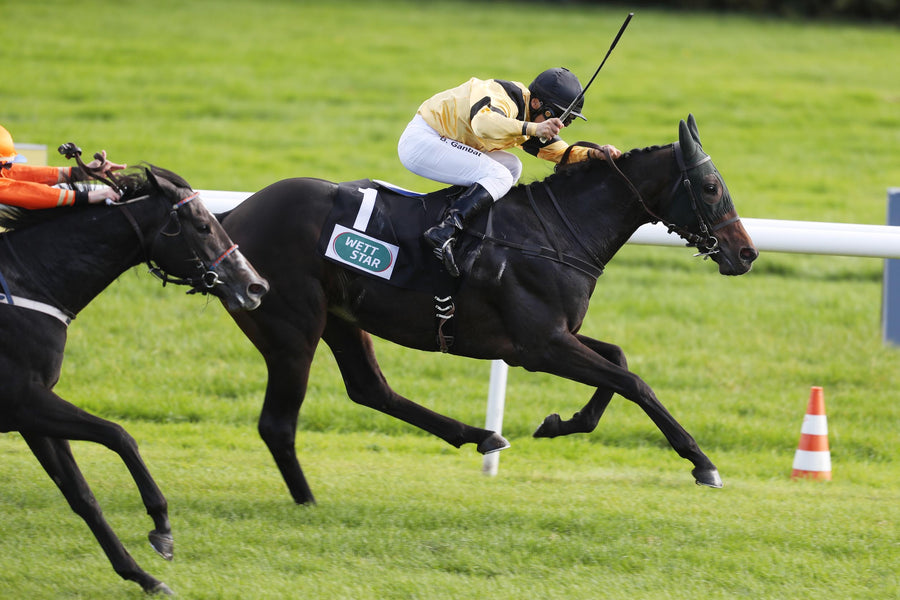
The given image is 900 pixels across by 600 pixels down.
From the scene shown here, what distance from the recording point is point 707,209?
16.9 feet

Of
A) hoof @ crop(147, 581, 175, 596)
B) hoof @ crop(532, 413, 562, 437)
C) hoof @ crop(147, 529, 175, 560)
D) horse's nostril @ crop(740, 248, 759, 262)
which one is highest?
horse's nostril @ crop(740, 248, 759, 262)

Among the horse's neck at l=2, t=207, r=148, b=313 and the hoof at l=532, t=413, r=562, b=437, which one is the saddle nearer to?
the hoof at l=532, t=413, r=562, b=437

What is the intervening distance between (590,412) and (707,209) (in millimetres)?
1172

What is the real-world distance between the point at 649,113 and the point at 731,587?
37.2ft

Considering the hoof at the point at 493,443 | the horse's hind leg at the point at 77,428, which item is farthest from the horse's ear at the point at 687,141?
the horse's hind leg at the point at 77,428

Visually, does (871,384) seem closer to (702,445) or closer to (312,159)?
(702,445)

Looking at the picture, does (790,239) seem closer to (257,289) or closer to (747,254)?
(747,254)

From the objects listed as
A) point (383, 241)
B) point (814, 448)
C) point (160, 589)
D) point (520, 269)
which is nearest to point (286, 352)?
point (383, 241)

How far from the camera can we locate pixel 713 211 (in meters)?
5.13

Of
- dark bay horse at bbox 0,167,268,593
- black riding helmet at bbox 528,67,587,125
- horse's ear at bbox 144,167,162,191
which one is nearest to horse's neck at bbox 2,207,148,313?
dark bay horse at bbox 0,167,268,593

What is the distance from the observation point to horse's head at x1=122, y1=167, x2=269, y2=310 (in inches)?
176

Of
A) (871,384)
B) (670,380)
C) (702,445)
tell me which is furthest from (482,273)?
(871,384)

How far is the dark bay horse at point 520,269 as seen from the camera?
16.9 ft

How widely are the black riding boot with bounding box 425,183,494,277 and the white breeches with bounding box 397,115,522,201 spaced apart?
55mm
